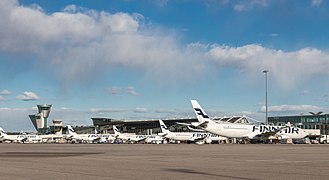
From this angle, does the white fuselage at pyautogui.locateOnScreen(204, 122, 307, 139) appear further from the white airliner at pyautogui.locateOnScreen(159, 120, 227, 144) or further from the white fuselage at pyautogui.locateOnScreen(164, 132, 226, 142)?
the white fuselage at pyautogui.locateOnScreen(164, 132, 226, 142)

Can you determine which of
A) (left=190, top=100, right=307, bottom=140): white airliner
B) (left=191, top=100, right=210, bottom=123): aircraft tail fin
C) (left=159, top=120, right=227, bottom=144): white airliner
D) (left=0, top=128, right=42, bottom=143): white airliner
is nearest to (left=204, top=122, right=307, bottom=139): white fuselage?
(left=190, top=100, right=307, bottom=140): white airliner

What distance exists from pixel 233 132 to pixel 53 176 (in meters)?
85.4

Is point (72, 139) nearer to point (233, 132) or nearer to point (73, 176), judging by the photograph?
point (233, 132)

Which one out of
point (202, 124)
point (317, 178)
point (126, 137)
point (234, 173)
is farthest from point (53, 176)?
point (126, 137)

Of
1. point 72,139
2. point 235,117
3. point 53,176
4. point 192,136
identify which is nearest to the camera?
point 53,176

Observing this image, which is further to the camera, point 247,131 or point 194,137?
point 194,137

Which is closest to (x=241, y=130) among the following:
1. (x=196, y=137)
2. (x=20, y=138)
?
(x=196, y=137)

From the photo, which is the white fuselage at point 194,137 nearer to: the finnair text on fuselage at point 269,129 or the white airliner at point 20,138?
the finnair text on fuselage at point 269,129

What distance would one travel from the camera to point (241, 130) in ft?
341

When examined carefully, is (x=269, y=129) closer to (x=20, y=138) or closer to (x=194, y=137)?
(x=194, y=137)

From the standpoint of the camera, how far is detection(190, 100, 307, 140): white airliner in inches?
3989

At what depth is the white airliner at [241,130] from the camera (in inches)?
3989

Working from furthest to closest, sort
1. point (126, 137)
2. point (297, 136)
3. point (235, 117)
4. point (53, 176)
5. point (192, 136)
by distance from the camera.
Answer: point (235, 117) → point (126, 137) → point (192, 136) → point (297, 136) → point (53, 176)

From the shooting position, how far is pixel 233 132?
10300 centimetres
